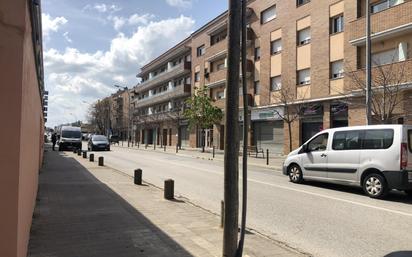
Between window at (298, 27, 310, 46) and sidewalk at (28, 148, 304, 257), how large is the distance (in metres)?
23.5

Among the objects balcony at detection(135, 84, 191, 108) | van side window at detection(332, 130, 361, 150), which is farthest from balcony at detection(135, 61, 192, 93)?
van side window at detection(332, 130, 361, 150)

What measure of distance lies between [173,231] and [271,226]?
76.8 inches

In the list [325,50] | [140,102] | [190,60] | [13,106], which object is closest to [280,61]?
[325,50]

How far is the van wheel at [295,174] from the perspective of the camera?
49.8 feet

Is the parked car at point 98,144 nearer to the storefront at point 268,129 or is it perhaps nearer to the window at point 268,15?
the storefront at point 268,129

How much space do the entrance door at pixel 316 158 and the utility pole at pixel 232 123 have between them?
367 inches

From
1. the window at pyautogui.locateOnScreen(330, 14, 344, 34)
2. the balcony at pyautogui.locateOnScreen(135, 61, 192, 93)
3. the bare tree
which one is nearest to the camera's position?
the bare tree

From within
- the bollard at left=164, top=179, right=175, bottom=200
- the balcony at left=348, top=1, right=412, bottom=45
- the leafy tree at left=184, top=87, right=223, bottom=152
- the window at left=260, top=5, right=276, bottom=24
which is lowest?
the bollard at left=164, top=179, right=175, bottom=200

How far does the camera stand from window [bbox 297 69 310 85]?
3177 centimetres

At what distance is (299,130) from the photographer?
32.0 meters

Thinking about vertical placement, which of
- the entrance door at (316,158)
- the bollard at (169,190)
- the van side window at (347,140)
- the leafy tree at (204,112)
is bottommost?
the bollard at (169,190)

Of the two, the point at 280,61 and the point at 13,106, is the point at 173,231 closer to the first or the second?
the point at 13,106

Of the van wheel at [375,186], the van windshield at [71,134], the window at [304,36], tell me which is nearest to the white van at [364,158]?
the van wheel at [375,186]

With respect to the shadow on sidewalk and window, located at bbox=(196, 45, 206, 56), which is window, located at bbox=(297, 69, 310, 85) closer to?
window, located at bbox=(196, 45, 206, 56)
